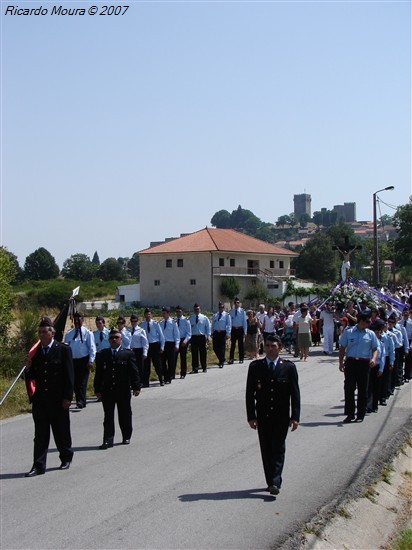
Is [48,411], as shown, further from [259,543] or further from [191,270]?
[191,270]

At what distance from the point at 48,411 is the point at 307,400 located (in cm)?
691

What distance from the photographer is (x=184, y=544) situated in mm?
6629


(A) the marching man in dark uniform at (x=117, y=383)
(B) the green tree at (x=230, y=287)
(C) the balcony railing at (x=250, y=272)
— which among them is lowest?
(A) the marching man in dark uniform at (x=117, y=383)

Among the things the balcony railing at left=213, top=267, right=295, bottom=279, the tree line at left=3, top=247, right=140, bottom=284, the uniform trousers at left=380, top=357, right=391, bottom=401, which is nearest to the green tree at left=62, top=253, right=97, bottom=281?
the tree line at left=3, top=247, right=140, bottom=284

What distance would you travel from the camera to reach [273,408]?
8047mm

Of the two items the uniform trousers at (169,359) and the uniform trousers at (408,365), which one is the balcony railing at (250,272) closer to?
the uniform trousers at (169,359)

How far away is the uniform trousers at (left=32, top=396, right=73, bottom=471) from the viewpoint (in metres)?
9.43

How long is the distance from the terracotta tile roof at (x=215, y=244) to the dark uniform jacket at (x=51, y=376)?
66524 millimetres

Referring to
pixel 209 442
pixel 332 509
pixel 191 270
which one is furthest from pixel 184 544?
pixel 191 270

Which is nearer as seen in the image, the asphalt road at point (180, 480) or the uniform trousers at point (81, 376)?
the asphalt road at point (180, 480)

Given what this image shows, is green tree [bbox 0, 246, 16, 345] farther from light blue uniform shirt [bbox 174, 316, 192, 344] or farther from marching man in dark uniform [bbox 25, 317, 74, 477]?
marching man in dark uniform [bbox 25, 317, 74, 477]

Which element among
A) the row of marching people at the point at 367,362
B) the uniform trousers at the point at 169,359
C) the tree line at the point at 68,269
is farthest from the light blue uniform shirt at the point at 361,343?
the tree line at the point at 68,269

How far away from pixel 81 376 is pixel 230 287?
60591 mm

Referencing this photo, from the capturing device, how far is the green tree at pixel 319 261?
10088 centimetres
